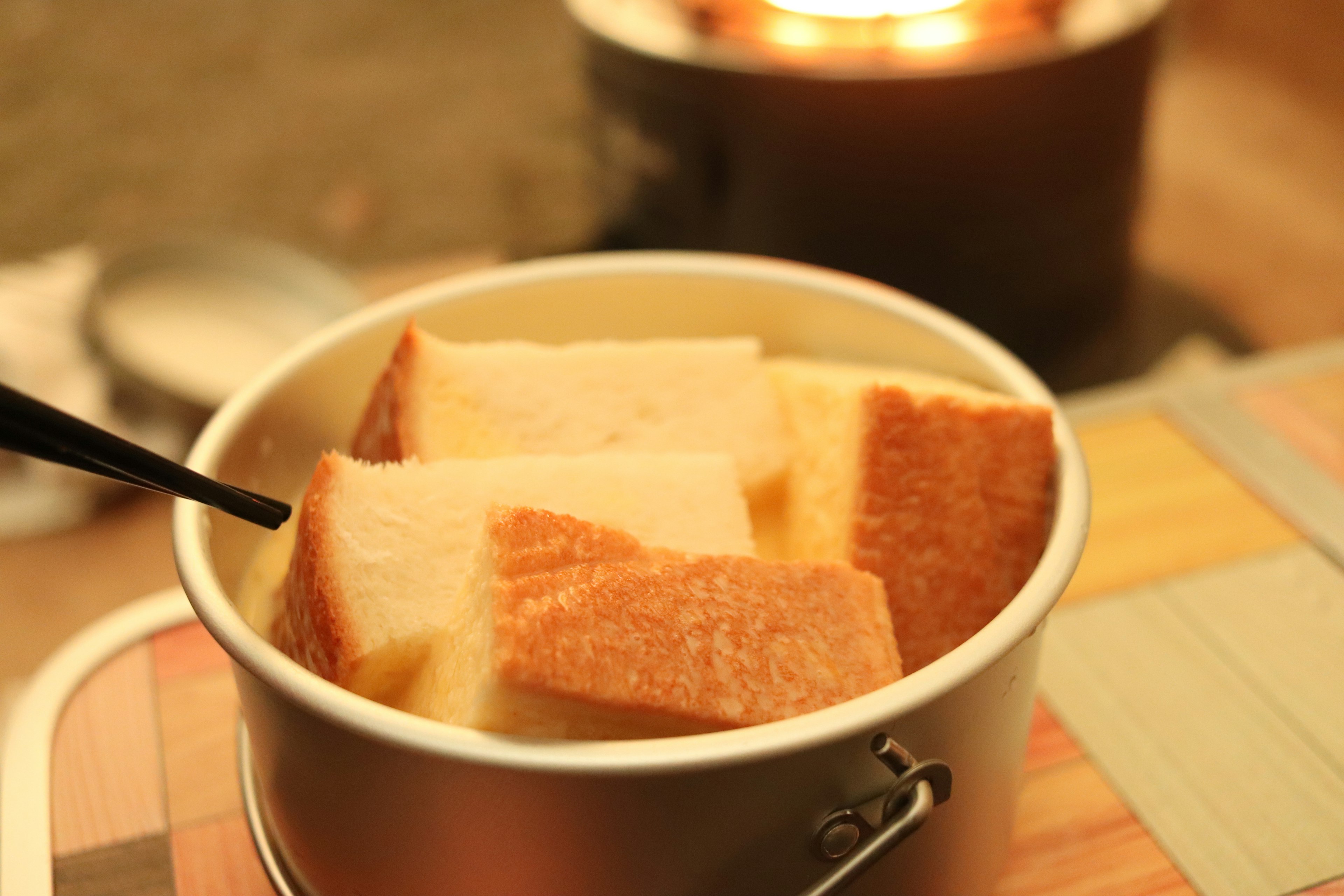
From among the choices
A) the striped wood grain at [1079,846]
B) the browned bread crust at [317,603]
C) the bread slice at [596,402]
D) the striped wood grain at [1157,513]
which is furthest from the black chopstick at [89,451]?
the striped wood grain at [1157,513]

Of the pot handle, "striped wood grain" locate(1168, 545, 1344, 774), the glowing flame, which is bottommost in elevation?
"striped wood grain" locate(1168, 545, 1344, 774)

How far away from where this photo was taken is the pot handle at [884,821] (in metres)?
0.43

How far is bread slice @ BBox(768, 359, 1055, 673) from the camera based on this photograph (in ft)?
1.85

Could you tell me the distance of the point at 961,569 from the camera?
567 millimetres

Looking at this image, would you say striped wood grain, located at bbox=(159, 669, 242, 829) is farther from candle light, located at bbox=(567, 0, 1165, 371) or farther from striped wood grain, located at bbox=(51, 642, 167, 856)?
candle light, located at bbox=(567, 0, 1165, 371)

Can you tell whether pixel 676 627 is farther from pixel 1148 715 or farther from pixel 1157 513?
pixel 1157 513

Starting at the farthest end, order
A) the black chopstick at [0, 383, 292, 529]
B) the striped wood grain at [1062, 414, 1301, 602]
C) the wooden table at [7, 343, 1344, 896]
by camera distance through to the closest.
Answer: the striped wood grain at [1062, 414, 1301, 602]
the wooden table at [7, 343, 1344, 896]
the black chopstick at [0, 383, 292, 529]

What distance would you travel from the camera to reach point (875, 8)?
968mm

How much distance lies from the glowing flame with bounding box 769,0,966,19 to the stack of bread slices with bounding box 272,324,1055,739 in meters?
0.41

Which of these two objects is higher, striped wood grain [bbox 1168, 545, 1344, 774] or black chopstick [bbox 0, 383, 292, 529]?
black chopstick [bbox 0, 383, 292, 529]

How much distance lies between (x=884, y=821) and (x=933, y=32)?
30.0 inches

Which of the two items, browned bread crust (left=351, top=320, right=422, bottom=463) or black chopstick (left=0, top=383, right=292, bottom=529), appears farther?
browned bread crust (left=351, top=320, right=422, bottom=463)

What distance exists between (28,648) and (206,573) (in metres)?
0.62

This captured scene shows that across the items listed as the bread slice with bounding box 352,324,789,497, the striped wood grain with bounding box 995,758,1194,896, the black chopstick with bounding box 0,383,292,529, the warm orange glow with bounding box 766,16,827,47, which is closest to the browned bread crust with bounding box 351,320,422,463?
the bread slice with bounding box 352,324,789,497
